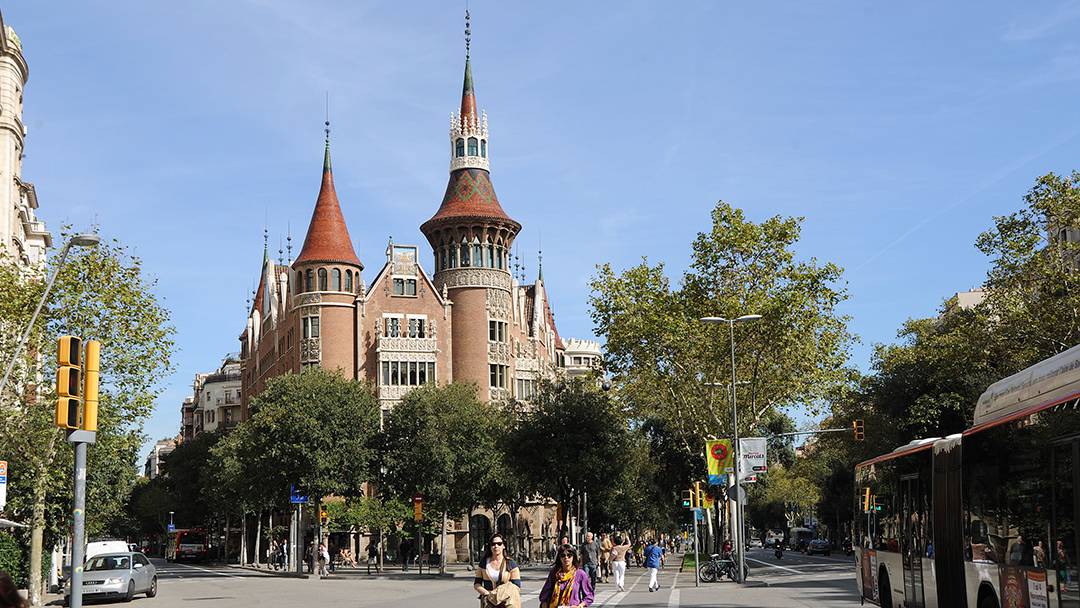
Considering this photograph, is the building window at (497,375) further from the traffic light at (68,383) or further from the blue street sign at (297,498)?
the traffic light at (68,383)

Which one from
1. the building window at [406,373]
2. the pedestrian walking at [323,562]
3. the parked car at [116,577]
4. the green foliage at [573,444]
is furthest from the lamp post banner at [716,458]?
the building window at [406,373]

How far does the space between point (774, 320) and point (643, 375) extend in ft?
20.5

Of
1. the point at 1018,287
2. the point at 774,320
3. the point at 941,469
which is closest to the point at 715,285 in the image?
the point at 774,320

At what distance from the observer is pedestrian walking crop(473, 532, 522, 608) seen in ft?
38.2

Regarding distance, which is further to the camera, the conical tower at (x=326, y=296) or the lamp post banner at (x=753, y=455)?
the conical tower at (x=326, y=296)

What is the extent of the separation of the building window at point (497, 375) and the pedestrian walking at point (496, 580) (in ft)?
229

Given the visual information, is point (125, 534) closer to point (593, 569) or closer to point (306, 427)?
point (306, 427)

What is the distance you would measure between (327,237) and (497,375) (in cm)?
1461

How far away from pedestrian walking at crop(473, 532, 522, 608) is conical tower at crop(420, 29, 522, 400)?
68604 millimetres

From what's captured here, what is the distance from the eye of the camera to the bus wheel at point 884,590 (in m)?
18.9

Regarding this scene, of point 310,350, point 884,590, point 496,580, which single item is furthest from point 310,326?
point 496,580

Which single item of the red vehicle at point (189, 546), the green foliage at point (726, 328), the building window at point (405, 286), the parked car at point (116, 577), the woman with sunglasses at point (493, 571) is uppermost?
the building window at point (405, 286)

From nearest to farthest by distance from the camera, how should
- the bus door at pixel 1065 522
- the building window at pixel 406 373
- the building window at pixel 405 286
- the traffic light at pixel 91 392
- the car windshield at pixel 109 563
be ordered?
1. the bus door at pixel 1065 522
2. the traffic light at pixel 91 392
3. the car windshield at pixel 109 563
4. the building window at pixel 406 373
5. the building window at pixel 405 286

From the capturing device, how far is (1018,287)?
3644cm
